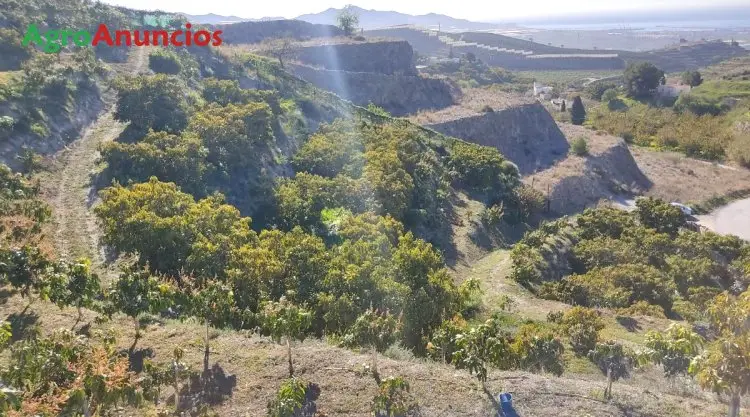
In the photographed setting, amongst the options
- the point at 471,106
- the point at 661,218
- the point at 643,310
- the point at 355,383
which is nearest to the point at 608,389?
the point at 355,383

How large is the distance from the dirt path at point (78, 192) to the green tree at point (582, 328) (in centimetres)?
2424

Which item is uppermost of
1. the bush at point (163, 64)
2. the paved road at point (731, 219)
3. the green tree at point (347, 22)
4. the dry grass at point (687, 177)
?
the green tree at point (347, 22)

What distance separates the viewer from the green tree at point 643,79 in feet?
378

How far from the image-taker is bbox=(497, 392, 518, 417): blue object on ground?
16.3 m

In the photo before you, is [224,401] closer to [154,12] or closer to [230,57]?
[230,57]

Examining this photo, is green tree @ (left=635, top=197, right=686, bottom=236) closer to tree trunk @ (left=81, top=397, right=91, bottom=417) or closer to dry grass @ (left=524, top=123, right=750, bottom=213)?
dry grass @ (left=524, top=123, right=750, bottom=213)

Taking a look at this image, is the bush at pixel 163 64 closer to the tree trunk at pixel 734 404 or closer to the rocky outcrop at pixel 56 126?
the rocky outcrop at pixel 56 126

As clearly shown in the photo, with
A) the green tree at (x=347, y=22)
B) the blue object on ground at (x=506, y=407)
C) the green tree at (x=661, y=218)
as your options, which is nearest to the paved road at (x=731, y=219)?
the green tree at (x=661, y=218)

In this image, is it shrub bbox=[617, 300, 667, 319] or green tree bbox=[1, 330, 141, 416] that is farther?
shrub bbox=[617, 300, 667, 319]

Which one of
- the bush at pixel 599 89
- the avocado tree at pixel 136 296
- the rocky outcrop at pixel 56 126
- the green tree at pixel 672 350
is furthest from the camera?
the bush at pixel 599 89

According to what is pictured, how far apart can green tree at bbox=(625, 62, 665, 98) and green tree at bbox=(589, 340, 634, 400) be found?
110866 millimetres

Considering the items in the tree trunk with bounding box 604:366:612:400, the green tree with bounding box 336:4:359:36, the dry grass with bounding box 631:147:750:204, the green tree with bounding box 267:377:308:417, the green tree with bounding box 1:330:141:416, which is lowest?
the dry grass with bounding box 631:147:750:204

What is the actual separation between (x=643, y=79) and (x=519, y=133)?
2086 inches

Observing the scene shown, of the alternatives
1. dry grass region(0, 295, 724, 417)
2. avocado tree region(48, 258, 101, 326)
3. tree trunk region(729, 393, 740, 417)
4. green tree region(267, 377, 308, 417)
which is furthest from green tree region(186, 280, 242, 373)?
tree trunk region(729, 393, 740, 417)
